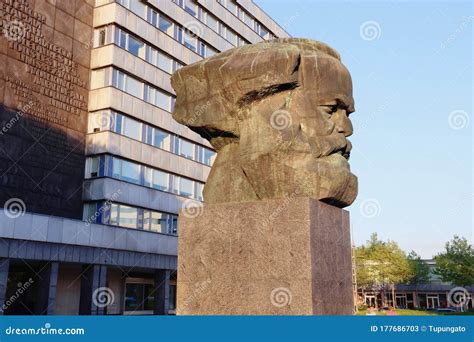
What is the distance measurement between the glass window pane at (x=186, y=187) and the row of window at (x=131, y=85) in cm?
511

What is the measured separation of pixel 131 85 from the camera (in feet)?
108

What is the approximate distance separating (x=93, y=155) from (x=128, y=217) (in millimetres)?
4279

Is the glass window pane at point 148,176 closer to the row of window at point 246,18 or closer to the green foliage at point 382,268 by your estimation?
the row of window at point 246,18

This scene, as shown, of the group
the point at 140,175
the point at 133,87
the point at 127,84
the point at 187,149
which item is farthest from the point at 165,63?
the point at 140,175

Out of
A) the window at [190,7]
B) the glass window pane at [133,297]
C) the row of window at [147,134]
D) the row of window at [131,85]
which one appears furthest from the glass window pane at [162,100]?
the glass window pane at [133,297]

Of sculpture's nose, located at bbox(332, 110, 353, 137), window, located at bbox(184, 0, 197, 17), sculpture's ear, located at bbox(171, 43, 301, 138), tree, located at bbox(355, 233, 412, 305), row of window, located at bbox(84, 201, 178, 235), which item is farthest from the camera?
tree, located at bbox(355, 233, 412, 305)

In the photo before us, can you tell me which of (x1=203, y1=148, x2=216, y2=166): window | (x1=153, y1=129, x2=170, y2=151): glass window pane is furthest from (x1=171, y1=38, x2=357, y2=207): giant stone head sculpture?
(x1=203, y1=148, x2=216, y2=166): window

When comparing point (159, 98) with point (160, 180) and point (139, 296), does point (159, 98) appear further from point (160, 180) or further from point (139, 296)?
point (139, 296)

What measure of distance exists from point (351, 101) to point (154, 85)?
27.0 m

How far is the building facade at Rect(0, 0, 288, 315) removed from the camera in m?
26.4

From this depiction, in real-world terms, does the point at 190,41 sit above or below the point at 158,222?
above

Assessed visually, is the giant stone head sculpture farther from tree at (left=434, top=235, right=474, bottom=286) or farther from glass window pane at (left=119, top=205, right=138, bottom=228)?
tree at (left=434, top=235, right=474, bottom=286)

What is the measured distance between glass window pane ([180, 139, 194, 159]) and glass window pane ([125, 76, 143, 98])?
5062 millimetres

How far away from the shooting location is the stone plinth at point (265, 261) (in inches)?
291
